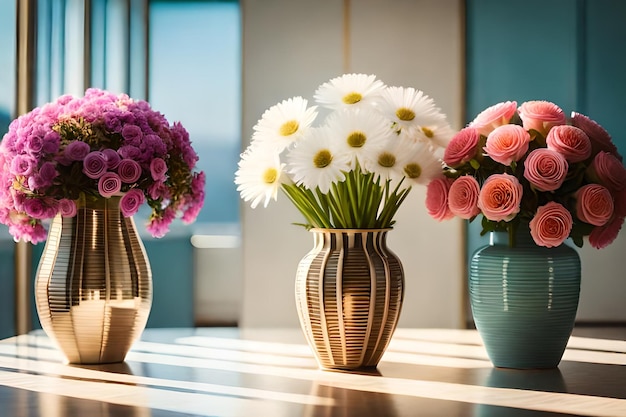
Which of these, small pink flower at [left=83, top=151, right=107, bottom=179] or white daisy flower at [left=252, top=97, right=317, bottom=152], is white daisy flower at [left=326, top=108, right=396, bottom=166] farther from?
small pink flower at [left=83, top=151, right=107, bottom=179]

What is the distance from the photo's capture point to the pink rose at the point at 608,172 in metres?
1.33

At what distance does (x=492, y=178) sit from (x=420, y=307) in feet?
5.05

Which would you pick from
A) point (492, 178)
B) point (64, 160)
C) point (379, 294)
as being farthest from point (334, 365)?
point (64, 160)

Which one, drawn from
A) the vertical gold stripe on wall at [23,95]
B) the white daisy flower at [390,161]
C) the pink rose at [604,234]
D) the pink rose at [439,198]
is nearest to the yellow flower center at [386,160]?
the white daisy flower at [390,161]

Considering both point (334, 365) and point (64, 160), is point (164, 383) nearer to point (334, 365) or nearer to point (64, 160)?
point (334, 365)

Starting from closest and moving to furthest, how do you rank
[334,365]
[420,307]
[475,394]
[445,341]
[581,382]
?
1. [475,394]
2. [581,382]
3. [334,365]
4. [445,341]
5. [420,307]

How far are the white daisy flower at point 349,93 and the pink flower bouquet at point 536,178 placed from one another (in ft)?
0.51

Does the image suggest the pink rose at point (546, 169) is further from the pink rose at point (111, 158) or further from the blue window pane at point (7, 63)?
the blue window pane at point (7, 63)

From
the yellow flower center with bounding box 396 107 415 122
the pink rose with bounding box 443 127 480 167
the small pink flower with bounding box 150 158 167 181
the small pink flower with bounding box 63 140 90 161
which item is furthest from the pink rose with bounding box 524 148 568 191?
the small pink flower with bounding box 63 140 90 161

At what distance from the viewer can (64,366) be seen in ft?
4.60

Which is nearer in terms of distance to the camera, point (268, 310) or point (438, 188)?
point (438, 188)

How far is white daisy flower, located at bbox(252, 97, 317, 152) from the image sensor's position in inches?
54.0

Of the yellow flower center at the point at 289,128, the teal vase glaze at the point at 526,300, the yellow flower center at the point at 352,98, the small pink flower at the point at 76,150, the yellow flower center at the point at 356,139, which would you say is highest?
the yellow flower center at the point at 352,98

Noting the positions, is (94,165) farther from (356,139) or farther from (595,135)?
(595,135)
